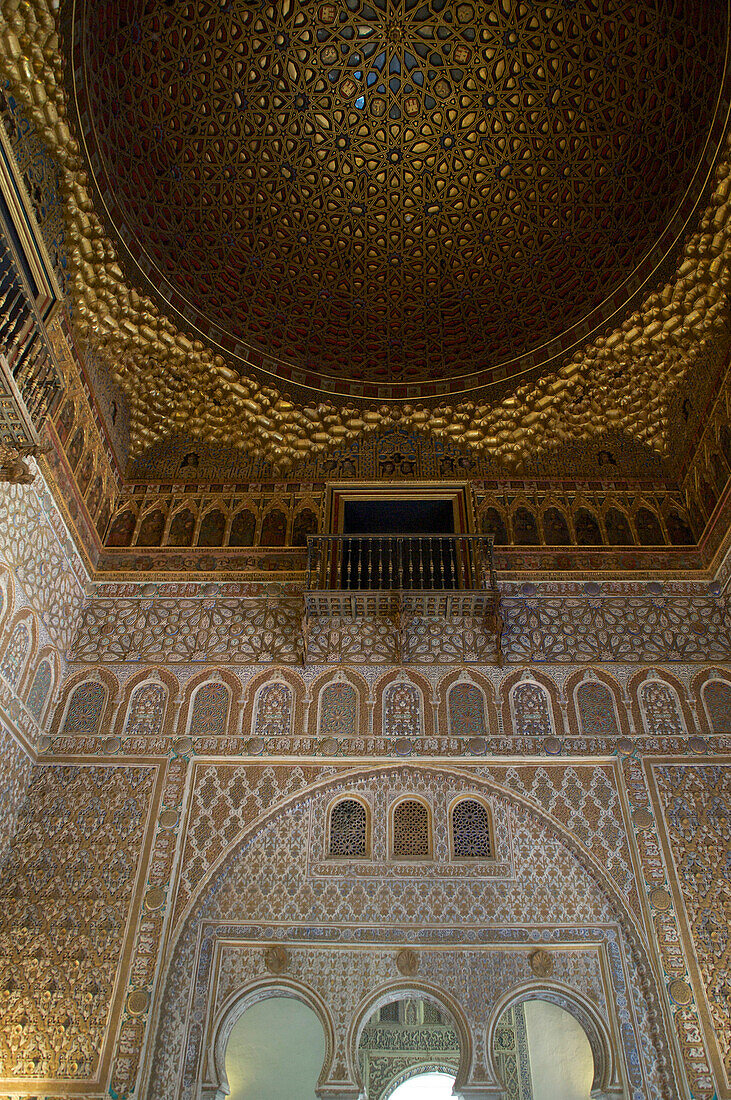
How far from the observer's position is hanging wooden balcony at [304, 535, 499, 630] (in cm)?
707

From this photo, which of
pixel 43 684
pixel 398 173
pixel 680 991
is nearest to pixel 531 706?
pixel 680 991

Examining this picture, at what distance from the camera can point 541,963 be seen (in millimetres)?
5664

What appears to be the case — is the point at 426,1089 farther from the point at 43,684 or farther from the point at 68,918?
the point at 43,684

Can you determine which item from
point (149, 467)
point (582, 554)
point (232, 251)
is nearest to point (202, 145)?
point (232, 251)

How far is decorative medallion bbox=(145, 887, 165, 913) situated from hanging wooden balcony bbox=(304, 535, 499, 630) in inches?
94.2

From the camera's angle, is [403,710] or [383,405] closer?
[403,710]

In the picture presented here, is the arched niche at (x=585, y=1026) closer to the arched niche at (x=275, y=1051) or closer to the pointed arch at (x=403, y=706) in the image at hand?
the pointed arch at (x=403, y=706)

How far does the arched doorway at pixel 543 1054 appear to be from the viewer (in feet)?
24.2

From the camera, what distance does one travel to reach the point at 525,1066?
8805 mm

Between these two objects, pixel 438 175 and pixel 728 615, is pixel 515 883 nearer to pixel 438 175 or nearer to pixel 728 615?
pixel 728 615

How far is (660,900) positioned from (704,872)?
382 millimetres

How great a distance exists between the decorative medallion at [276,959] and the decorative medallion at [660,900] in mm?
2516

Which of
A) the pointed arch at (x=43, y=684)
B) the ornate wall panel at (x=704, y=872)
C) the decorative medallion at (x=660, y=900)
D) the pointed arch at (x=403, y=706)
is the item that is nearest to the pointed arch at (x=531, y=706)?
the pointed arch at (x=403, y=706)

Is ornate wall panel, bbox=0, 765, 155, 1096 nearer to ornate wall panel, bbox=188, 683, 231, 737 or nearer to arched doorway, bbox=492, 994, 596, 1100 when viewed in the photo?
ornate wall panel, bbox=188, 683, 231, 737
